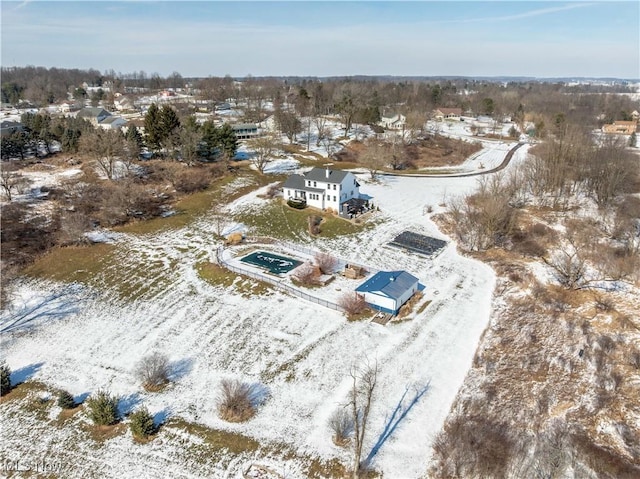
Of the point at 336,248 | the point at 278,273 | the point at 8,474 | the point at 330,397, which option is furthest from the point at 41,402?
the point at 336,248

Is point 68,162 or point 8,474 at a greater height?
point 68,162

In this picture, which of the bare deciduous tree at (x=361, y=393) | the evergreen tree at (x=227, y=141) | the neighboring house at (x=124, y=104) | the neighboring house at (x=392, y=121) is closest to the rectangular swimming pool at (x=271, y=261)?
the bare deciduous tree at (x=361, y=393)

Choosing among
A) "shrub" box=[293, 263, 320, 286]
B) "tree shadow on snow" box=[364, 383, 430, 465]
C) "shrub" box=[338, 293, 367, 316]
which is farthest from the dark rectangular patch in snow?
"tree shadow on snow" box=[364, 383, 430, 465]

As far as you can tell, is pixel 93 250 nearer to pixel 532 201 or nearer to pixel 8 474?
pixel 8 474

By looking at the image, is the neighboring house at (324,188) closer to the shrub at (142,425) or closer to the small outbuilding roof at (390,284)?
the small outbuilding roof at (390,284)

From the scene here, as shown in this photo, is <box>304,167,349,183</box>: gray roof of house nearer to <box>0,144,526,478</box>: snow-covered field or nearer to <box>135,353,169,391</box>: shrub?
<box>0,144,526,478</box>: snow-covered field
